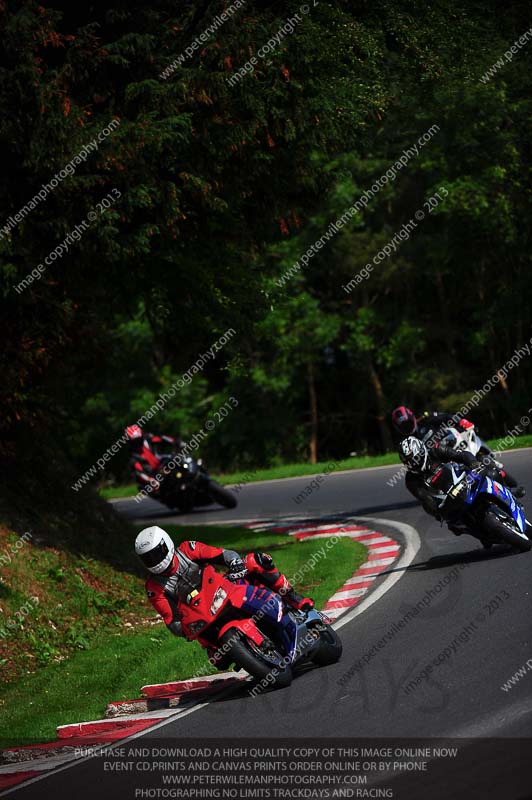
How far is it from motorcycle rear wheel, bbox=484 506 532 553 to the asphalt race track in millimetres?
145

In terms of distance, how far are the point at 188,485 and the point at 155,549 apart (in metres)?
14.3

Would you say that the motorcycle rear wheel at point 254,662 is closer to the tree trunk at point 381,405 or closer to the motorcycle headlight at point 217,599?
the motorcycle headlight at point 217,599

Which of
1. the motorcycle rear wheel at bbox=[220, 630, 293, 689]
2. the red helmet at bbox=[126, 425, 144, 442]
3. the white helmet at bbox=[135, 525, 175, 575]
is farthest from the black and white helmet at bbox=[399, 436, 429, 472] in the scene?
the red helmet at bbox=[126, 425, 144, 442]

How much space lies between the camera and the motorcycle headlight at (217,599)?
8719 millimetres

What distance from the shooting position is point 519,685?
7.13m

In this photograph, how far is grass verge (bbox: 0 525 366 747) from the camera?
33.5ft

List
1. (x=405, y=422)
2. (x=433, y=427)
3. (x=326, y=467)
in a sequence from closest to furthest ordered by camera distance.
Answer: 1. (x=405, y=422)
2. (x=433, y=427)
3. (x=326, y=467)

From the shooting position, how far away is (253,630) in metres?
8.69

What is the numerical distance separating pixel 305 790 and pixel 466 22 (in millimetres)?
13551

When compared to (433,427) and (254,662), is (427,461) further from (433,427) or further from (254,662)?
(254,662)

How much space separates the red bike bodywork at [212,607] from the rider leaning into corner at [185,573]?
2.7 inches

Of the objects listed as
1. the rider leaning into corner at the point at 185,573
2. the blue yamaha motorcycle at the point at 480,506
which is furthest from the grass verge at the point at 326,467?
the rider leaning into corner at the point at 185,573

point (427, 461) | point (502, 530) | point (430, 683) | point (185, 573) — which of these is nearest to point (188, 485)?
point (427, 461)

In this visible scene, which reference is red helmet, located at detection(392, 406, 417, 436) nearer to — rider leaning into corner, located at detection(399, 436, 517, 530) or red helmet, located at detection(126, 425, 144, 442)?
rider leaning into corner, located at detection(399, 436, 517, 530)
